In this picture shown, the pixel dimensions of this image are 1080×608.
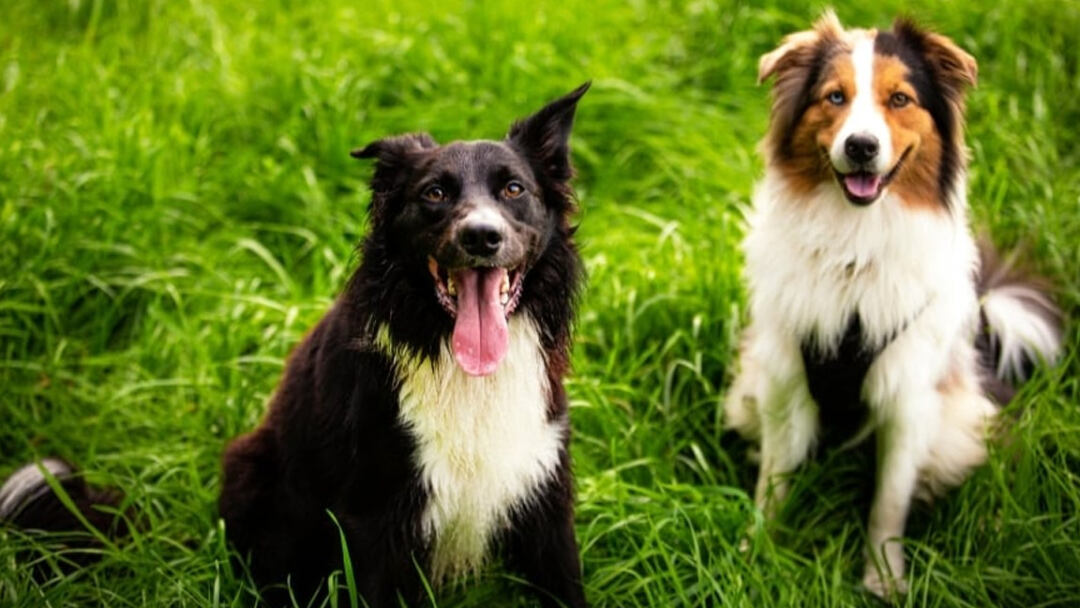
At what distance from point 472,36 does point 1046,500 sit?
3.72 meters

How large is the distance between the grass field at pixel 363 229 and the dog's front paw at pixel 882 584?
8 cm

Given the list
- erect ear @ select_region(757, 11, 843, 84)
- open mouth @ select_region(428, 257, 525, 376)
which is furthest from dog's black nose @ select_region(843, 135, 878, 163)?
open mouth @ select_region(428, 257, 525, 376)

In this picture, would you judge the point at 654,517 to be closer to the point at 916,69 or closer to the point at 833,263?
the point at 833,263

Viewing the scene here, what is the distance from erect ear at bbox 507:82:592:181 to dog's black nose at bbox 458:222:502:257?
391 millimetres

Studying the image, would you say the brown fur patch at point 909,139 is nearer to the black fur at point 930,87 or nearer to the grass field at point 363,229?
the black fur at point 930,87

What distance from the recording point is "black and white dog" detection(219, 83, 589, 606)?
2.68 metres

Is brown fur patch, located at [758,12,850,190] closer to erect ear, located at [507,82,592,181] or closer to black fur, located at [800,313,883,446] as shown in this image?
black fur, located at [800,313,883,446]

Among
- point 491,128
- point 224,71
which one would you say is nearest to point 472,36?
point 491,128

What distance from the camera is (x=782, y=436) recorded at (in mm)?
3650

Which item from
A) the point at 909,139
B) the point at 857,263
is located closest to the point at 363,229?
the point at 857,263

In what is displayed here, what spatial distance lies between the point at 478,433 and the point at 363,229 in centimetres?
162

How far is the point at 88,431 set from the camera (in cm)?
402

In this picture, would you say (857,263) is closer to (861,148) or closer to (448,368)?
(861,148)

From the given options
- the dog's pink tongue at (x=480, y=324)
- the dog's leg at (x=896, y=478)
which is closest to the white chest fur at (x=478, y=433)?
the dog's pink tongue at (x=480, y=324)
